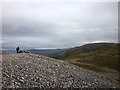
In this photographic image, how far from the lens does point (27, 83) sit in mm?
14922

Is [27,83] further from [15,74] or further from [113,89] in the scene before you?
[113,89]

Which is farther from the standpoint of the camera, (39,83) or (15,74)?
(15,74)

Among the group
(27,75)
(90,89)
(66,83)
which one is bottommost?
(90,89)

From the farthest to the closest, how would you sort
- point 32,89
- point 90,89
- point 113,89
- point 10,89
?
1. point 113,89
2. point 90,89
3. point 32,89
4. point 10,89

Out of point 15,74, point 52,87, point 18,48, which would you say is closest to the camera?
point 52,87

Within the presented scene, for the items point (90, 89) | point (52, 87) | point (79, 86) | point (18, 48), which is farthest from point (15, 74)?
point (18, 48)

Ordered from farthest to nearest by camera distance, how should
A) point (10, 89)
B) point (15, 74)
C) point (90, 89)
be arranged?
1. point (90, 89)
2. point (15, 74)
3. point (10, 89)

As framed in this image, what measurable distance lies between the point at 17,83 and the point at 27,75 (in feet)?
8.73

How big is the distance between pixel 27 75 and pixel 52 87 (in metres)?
4.13

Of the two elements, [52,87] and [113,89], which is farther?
[113,89]

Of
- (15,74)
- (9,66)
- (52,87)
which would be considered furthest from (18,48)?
(52,87)

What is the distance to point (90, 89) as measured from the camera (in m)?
18.0

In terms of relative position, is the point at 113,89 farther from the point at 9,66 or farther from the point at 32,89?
the point at 9,66

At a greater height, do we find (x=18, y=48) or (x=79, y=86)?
(x=18, y=48)
